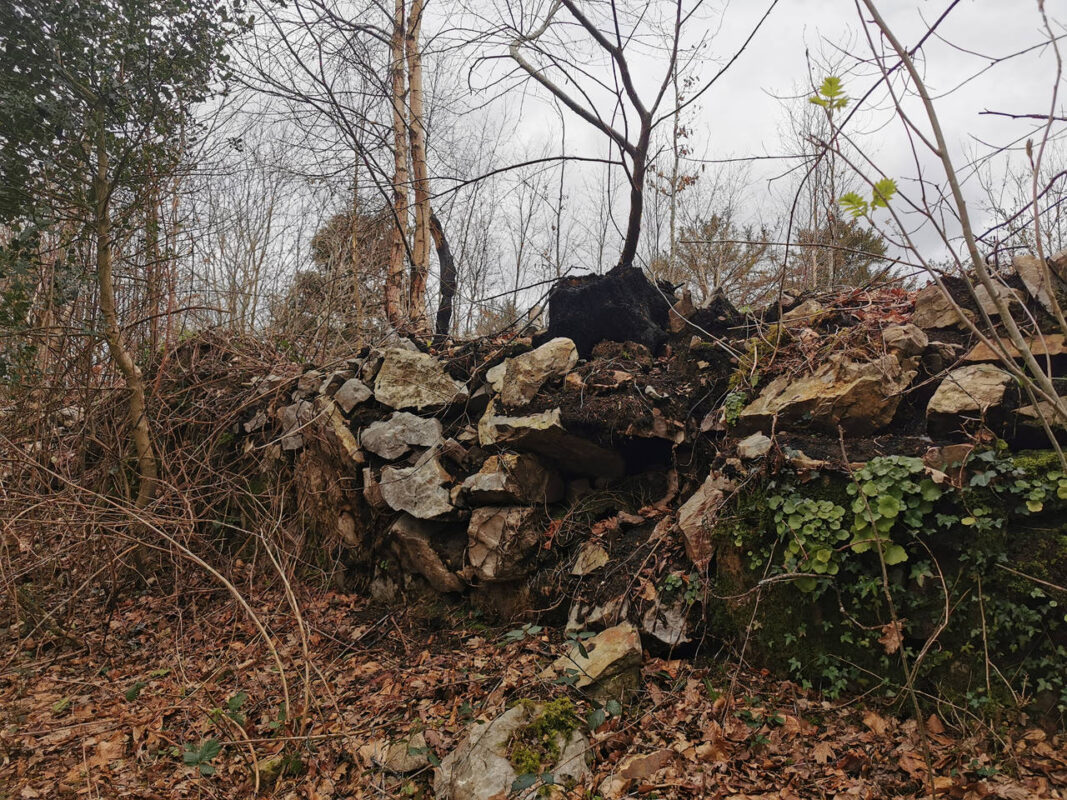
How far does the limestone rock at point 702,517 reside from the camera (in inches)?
127

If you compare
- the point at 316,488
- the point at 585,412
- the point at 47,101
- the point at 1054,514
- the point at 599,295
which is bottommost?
the point at 316,488

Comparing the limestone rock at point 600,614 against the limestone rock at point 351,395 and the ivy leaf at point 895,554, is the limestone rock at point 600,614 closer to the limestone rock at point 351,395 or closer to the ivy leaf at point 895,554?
the ivy leaf at point 895,554

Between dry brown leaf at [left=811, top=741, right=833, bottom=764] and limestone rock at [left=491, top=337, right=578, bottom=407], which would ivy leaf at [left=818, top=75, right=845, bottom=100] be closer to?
dry brown leaf at [left=811, top=741, right=833, bottom=764]

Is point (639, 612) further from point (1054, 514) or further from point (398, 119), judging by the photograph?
point (398, 119)

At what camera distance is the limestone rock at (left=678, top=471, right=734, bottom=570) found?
10.6 ft

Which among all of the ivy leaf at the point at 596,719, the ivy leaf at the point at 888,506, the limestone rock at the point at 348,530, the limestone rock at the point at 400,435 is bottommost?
the ivy leaf at the point at 596,719

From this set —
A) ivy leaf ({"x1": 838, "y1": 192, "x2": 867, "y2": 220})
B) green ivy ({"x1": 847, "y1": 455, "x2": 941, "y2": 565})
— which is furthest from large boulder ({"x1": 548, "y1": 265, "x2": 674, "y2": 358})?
ivy leaf ({"x1": 838, "y1": 192, "x2": 867, "y2": 220})

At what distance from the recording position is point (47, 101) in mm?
4336

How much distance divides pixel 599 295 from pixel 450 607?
2.47 meters

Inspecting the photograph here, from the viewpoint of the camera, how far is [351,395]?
505cm

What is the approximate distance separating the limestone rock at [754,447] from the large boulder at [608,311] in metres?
1.40

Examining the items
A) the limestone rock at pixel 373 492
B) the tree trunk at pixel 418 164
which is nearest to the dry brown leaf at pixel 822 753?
the limestone rock at pixel 373 492

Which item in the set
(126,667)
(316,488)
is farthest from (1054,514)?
(126,667)

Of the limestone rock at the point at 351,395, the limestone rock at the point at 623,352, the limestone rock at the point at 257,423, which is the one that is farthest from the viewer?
the limestone rock at the point at 257,423
